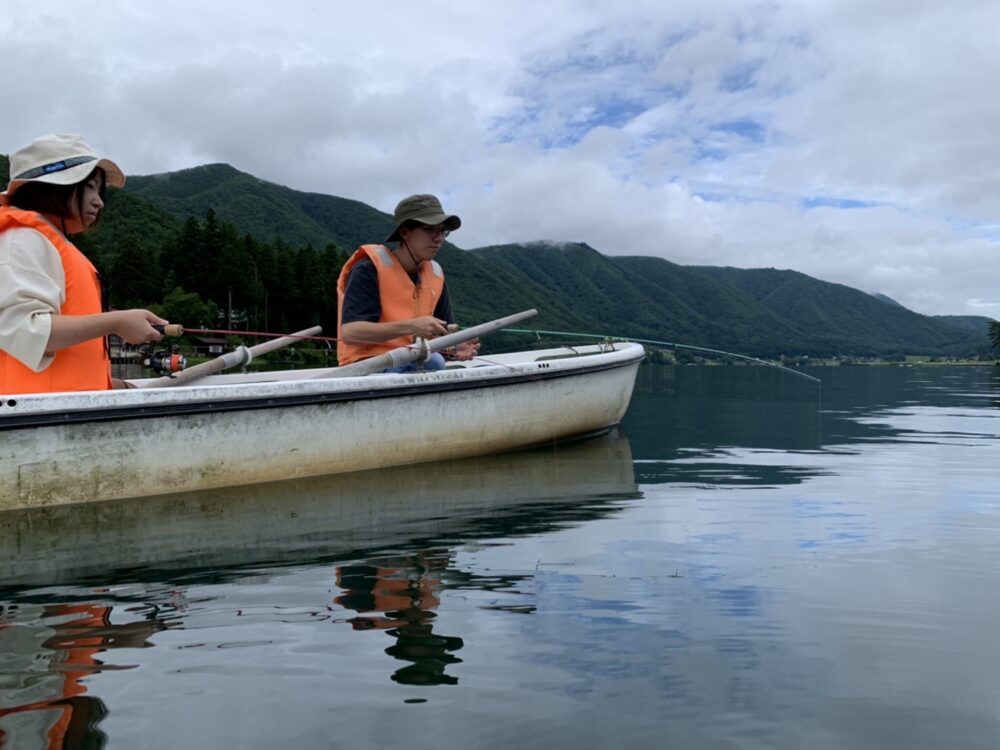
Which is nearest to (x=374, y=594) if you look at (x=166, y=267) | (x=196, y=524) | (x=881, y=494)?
(x=196, y=524)

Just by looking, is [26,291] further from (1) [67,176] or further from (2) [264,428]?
(2) [264,428]

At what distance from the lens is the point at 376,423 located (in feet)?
24.8

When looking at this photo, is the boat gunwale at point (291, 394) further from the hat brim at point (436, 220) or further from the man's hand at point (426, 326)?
the hat brim at point (436, 220)

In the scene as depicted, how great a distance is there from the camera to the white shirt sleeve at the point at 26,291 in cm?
494

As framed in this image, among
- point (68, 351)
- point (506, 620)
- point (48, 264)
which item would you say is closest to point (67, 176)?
point (48, 264)

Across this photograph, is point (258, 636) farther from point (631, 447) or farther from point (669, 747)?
point (631, 447)

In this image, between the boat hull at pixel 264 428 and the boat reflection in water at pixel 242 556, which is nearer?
the boat reflection in water at pixel 242 556

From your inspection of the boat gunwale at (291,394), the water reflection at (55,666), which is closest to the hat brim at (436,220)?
the boat gunwale at (291,394)

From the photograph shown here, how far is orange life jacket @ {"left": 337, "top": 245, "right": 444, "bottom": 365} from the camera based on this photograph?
26.2 ft

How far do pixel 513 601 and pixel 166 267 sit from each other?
276 ft

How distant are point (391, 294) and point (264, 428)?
2.03 metres

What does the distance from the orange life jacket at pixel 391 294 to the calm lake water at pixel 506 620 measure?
2.28 metres

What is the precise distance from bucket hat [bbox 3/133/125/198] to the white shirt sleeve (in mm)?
345

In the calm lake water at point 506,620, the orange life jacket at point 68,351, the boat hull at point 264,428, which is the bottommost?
the calm lake water at point 506,620
